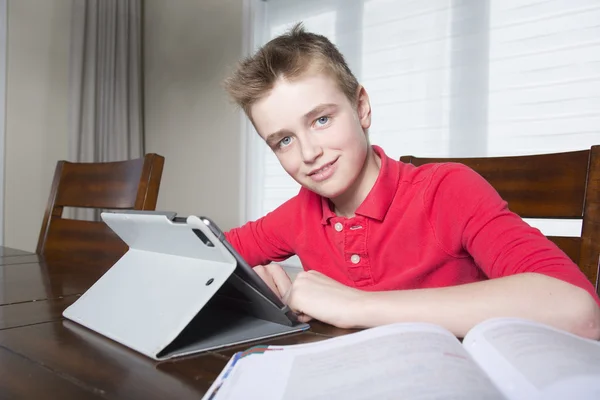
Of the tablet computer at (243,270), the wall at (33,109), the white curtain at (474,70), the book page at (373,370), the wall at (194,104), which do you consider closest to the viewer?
the book page at (373,370)

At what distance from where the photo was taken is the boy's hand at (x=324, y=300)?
569mm

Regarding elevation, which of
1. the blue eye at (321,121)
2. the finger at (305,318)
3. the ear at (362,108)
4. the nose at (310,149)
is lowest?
the finger at (305,318)

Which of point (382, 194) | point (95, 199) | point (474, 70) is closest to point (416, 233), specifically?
point (382, 194)

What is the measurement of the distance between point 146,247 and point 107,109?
2777mm

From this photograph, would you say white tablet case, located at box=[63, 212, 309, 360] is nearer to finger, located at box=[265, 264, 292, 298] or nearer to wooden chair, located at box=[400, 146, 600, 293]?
finger, located at box=[265, 264, 292, 298]

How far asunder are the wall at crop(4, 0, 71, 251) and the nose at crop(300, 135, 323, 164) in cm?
258

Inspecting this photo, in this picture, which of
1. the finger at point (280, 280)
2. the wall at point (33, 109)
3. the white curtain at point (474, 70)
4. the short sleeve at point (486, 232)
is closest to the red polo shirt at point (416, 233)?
the short sleeve at point (486, 232)

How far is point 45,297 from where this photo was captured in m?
0.79

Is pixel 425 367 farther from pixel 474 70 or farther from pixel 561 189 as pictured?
pixel 474 70

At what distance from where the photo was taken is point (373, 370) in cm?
33

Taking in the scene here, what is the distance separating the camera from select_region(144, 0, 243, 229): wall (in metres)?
2.95

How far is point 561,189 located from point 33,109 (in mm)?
2893

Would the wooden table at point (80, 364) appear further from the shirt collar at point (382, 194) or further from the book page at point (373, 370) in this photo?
the shirt collar at point (382, 194)

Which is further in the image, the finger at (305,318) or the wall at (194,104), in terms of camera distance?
the wall at (194,104)
